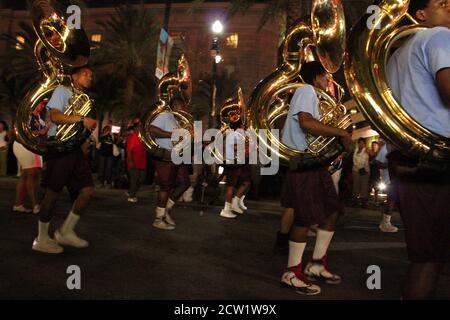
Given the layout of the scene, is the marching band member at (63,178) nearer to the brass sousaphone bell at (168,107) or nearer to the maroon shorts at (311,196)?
the brass sousaphone bell at (168,107)

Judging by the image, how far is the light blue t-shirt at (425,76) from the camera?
7.04 ft

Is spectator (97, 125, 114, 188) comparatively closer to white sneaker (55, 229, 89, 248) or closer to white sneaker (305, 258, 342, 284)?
white sneaker (55, 229, 89, 248)

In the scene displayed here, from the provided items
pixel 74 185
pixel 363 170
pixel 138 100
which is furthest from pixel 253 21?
pixel 74 185

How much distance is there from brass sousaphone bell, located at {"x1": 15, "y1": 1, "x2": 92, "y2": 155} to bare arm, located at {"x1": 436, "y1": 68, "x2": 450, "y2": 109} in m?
3.40

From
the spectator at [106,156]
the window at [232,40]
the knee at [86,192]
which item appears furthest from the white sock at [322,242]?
the window at [232,40]

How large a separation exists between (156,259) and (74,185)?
1171 millimetres

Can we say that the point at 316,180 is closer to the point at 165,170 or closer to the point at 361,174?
the point at 165,170

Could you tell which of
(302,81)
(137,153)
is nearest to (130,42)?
(137,153)

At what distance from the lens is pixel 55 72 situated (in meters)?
4.80

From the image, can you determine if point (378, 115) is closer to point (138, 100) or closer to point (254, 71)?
point (138, 100)

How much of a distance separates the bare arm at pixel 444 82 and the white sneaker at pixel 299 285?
1951 mm

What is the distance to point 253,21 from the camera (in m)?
37.1

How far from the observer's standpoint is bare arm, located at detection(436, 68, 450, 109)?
82.3 inches

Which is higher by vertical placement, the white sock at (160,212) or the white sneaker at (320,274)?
the white sock at (160,212)
